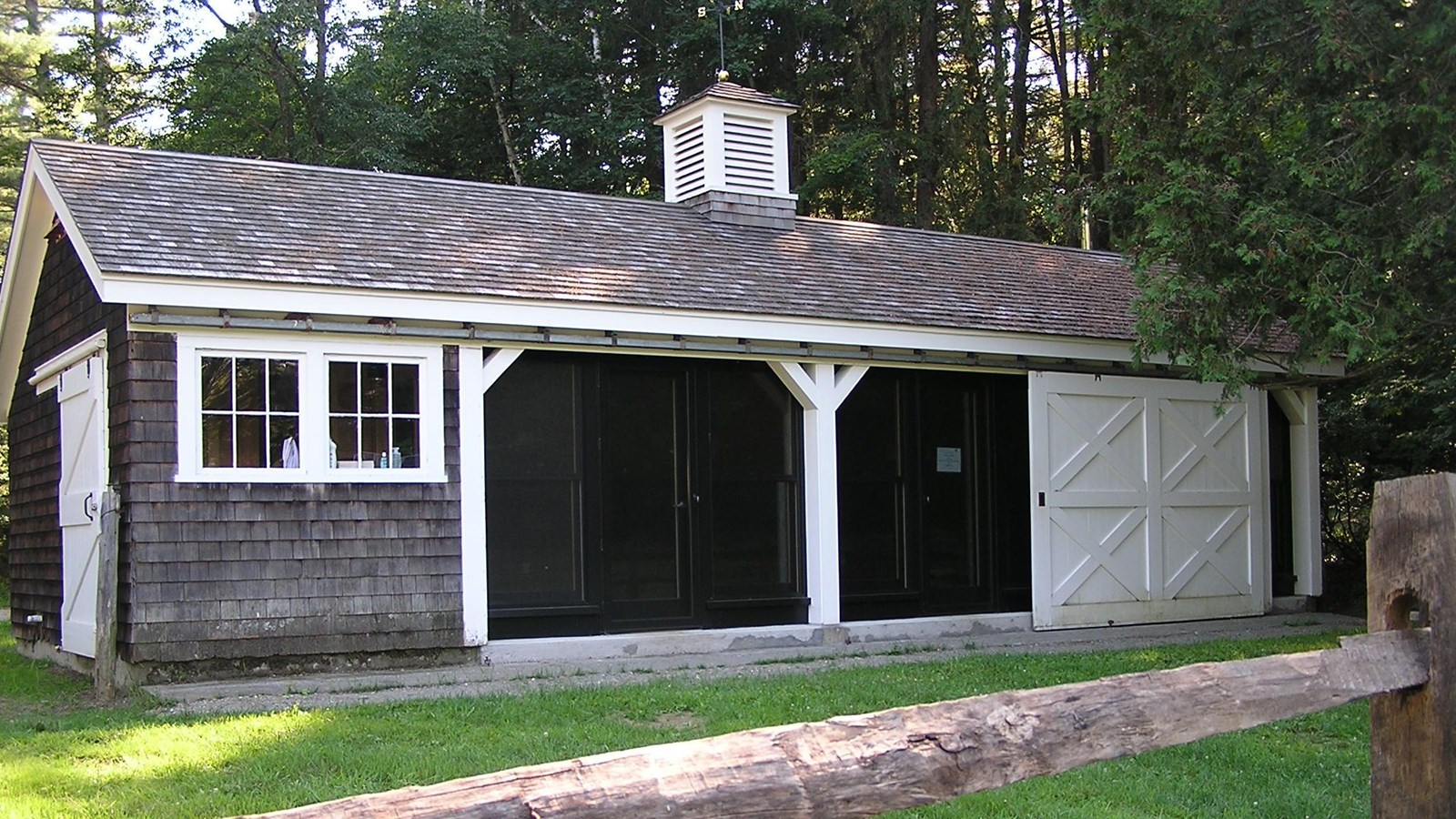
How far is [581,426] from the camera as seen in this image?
35.0ft

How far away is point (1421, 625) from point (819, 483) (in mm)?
7722

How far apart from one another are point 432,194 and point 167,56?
1420cm

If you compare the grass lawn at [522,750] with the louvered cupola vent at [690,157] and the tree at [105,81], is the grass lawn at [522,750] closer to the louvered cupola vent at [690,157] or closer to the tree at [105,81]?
the louvered cupola vent at [690,157]

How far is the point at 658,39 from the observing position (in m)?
24.5

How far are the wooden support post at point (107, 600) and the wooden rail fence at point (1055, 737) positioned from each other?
23.0 feet

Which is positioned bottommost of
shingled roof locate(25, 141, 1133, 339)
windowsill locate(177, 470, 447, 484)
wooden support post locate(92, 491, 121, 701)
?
wooden support post locate(92, 491, 121, 701)

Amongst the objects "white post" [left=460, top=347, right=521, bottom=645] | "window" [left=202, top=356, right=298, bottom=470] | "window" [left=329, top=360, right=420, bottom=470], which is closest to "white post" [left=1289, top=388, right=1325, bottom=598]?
"white post" [left=460, top=347, right=521, bottom=645]

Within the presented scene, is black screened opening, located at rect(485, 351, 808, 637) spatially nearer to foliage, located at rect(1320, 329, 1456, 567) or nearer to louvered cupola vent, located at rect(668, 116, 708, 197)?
louvered cupola vent, located at rect(668, 116, 708, 197)

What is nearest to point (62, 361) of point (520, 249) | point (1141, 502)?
point (520, 249)

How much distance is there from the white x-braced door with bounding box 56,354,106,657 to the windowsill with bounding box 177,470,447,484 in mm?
842

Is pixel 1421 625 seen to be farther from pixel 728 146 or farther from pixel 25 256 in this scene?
→ pixel 25 256

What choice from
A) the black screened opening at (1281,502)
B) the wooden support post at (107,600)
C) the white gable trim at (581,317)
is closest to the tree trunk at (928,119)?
the black screened opening at (1281,502)

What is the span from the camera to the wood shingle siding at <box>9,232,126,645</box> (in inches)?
432

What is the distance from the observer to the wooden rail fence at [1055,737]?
226cm
